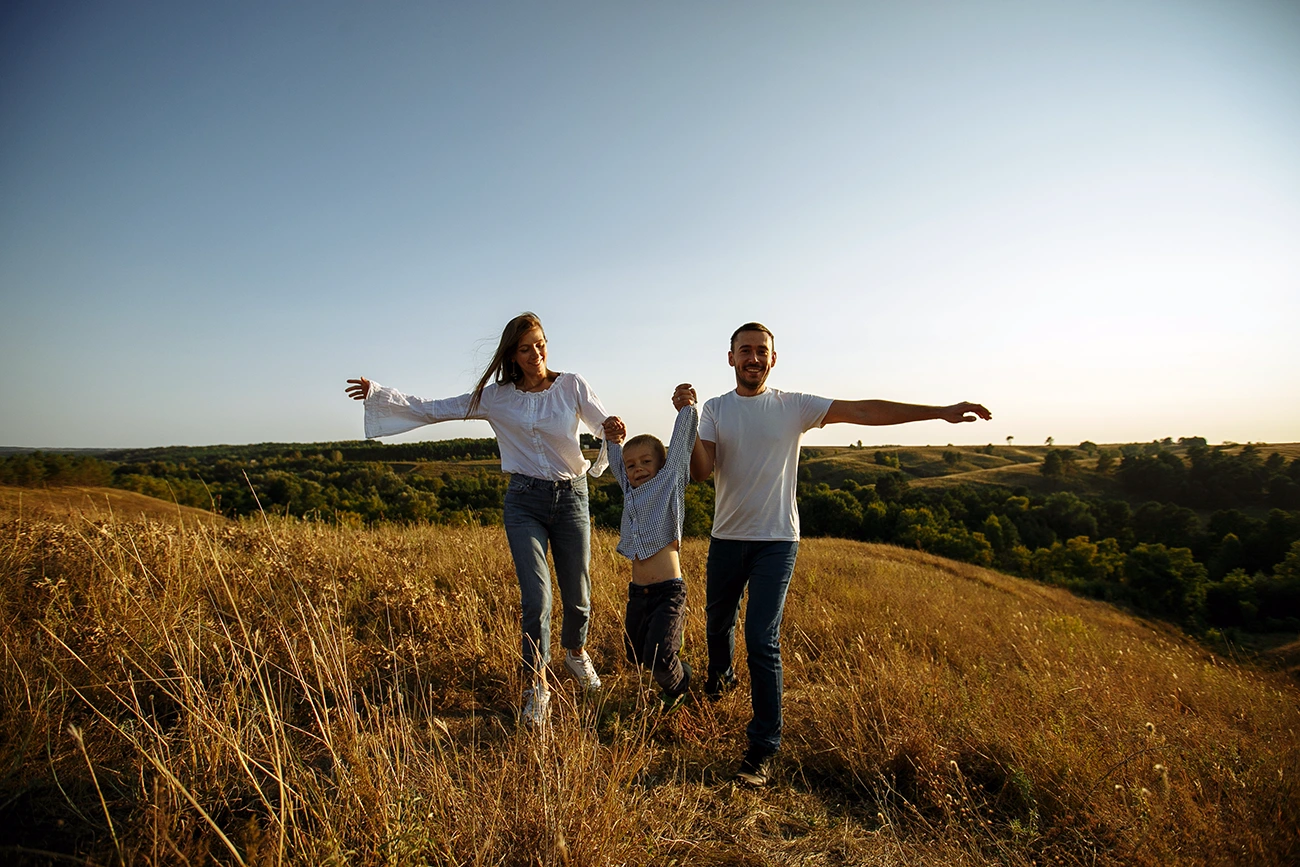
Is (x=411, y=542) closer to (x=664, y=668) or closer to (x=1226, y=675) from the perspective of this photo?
(x=664, y=668)

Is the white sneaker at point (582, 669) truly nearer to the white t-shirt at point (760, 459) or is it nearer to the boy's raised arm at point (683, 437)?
the white t-shirt at point (760, 459)

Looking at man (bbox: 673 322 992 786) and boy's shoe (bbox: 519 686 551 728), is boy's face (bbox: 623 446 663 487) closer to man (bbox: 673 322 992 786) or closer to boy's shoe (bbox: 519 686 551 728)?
man (bbox: 673 322 992 786)

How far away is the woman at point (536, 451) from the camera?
3691 millimetres

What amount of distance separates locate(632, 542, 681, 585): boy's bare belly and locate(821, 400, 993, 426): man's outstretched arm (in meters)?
1.25

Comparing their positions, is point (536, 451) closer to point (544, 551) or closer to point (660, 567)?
point (544, 551)

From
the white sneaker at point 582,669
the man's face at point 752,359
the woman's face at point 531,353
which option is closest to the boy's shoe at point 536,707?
the white sneaker at point 582,669

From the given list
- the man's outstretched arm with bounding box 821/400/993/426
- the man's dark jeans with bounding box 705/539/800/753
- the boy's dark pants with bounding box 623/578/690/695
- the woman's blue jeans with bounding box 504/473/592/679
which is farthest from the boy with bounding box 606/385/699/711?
the man's outstretched arm with bounding box 821/400/993/426

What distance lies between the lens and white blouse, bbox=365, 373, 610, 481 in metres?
3.79

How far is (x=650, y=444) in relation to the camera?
383 centimetres

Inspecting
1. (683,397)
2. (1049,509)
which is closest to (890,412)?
(683,397)

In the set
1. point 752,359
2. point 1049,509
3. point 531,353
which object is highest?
point 531,353

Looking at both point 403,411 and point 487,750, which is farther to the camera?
point 403,411

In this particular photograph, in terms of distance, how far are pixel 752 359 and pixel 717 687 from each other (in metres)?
2.16

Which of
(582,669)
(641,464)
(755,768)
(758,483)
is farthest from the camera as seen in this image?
(582,669)
